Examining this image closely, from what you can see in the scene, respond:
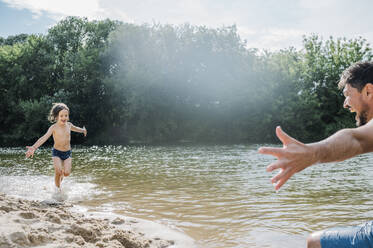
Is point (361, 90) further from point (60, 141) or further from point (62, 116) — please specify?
point (60, 141)

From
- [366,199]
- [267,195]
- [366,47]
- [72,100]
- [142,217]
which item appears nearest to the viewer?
[142,217]

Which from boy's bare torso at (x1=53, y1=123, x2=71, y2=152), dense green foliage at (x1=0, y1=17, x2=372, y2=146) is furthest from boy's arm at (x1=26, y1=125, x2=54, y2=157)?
dense green foliage at (x1=0, y1=17, x2=372, y2=146)

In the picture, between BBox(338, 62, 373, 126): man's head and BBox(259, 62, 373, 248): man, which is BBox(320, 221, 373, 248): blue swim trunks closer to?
BBox(259, 62, 373, 248): man

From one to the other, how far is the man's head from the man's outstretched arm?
41 centimetres

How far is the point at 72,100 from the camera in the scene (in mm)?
37750

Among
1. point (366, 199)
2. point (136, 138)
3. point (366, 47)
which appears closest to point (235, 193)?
point (366, 199)

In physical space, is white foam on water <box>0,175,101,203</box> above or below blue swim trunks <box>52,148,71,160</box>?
below

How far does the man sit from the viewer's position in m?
1.88

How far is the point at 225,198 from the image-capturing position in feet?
24.6

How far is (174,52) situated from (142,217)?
1360 inches

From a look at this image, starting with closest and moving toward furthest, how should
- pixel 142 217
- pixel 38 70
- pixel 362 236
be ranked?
pixel 362 236
pixel 142 217
pixel 38 70

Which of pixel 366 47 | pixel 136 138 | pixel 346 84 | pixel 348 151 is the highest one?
pixel 366 47

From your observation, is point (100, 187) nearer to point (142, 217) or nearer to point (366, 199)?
point (142, 217)

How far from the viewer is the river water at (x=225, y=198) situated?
5254mm
